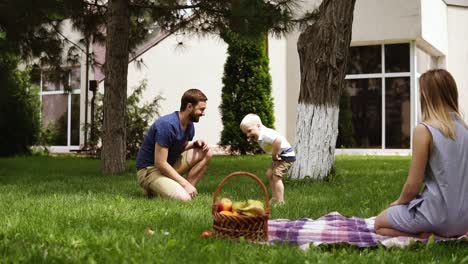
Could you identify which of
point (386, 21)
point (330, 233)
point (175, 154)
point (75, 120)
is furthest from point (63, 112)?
point (330, 233)

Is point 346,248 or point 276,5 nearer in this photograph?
point 346,248

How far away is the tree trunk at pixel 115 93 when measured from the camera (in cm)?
977

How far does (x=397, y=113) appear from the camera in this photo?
1627cm

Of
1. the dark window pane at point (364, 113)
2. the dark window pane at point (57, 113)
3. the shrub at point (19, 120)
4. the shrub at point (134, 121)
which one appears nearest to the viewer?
the shrub at point (134, 121)

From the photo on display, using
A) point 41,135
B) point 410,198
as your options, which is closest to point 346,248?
point 410,198

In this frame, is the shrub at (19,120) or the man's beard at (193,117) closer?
the man's beard at (193,117)

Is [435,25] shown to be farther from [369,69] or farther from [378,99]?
[378,99]

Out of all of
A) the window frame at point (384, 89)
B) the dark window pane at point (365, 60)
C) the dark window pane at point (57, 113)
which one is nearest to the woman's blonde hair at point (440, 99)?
the window frame at point (384, 89)

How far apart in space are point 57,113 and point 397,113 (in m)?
10.8

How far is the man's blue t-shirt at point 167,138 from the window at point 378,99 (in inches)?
414

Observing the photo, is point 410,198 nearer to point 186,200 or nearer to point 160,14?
point 186,200

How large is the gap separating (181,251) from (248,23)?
20.7 feet

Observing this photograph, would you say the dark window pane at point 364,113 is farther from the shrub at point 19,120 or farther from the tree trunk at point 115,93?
the shrub at point 19,120

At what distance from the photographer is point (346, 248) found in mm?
3561
